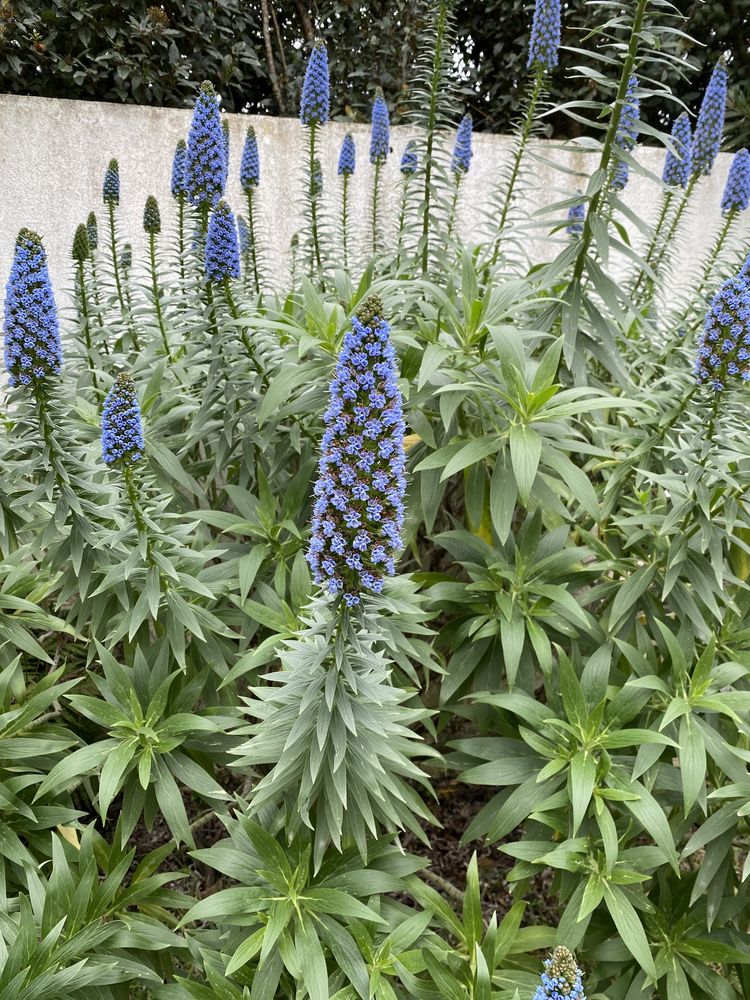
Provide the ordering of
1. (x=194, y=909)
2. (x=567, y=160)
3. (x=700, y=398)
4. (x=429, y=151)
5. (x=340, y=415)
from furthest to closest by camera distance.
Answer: (x=567, y=160) < (x=429, y=151) < (x=700, y=398) < (x=194, y=909) < (x=340, y=415)

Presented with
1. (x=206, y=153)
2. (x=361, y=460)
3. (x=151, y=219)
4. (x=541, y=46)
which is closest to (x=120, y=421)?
(x=361, y=460)

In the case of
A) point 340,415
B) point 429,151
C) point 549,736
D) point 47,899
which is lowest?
point 47,899

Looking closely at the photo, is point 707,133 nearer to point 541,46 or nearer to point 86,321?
point 541,46

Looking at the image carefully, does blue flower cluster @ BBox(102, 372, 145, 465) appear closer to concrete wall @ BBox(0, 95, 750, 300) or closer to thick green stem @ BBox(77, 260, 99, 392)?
thick green stem @ BBox(77, 260, 99, 392)

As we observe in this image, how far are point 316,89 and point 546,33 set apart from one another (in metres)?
1.15

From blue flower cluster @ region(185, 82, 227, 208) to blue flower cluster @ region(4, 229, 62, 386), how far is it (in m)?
0.82

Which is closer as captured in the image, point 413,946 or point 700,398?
point 413,946

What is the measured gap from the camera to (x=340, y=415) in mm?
1800

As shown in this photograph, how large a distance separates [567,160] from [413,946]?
21.7 feet

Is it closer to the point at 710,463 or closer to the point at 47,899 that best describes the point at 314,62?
the point at 710,463

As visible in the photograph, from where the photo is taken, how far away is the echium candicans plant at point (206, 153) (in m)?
2.91

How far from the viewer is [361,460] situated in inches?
70.7

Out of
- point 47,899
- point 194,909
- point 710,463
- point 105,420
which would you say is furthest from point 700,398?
point 47,899

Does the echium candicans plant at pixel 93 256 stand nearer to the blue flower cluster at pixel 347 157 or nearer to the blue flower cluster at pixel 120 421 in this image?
the blue flower cluster at pixel 347 157
